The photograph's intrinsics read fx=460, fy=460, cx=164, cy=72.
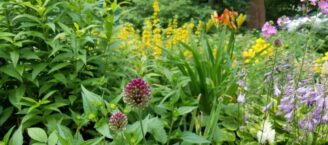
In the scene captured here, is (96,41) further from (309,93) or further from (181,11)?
(181,11)

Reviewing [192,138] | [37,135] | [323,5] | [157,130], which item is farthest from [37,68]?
Result: [323,5]

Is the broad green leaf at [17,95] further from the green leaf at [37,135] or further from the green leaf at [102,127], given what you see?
the green leaf at [102,127]

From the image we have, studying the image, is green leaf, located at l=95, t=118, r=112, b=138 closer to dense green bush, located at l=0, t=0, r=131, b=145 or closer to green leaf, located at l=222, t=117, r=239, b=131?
dense green bush, located at l=0, t=0, r=131, b=145

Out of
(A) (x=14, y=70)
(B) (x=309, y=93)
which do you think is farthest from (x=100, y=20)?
(B) (x=309, y=93)

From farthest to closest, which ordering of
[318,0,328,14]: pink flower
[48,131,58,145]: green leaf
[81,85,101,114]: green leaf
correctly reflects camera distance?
[318,0,328,14]: pink flower → [81,85,101,114]: green leaf → [48,131,58,145]: green leaf

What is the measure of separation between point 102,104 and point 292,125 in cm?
113

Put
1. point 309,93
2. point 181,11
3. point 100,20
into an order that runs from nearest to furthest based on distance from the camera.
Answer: point 309,93 < point 100,20 < point 181,11

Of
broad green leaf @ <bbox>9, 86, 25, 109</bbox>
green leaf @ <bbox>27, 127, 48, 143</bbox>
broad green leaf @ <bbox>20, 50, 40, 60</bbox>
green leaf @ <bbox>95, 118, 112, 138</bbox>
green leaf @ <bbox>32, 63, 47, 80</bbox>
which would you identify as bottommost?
green leaf @ <bbox>27, 127, 48, 143</bbox>

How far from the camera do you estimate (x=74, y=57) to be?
8.12 ft

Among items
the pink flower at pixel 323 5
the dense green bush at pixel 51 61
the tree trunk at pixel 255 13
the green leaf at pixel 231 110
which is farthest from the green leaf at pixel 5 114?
the tree trunk at pixel 255 13

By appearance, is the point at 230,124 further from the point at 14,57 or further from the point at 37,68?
the point at 14,57

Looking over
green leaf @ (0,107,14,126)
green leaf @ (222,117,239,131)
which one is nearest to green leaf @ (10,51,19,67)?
green leaf @ (0,107,14,126)

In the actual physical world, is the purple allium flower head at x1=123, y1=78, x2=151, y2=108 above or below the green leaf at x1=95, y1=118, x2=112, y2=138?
above

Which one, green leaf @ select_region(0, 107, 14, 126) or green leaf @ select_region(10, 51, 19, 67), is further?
green leaf @ select_region(0, 107, 14, 126)
